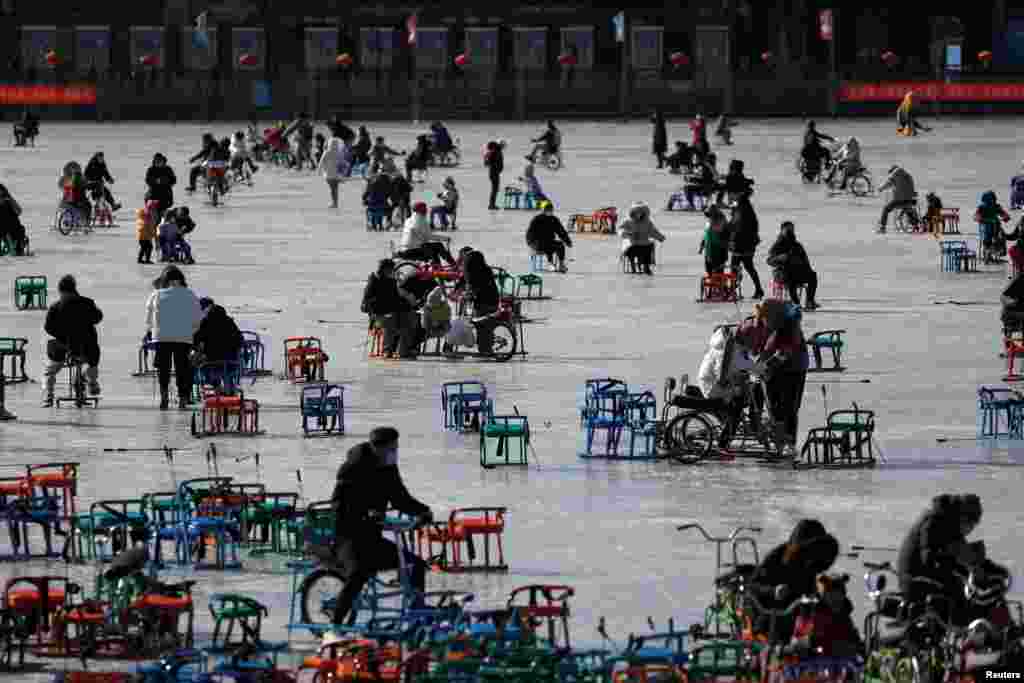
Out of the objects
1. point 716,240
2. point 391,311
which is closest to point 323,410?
point 391,311

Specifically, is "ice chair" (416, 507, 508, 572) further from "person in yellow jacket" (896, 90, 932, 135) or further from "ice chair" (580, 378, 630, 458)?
"person in yellow jacket" (896, 90, 932, 135)

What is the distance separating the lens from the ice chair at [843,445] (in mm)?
22703

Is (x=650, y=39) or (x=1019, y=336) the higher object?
(x=650, y=39)

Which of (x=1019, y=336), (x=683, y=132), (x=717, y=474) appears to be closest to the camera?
(x=717, y=474)

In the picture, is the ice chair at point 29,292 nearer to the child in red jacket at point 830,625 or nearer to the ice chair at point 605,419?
the ice chair at point 605,419

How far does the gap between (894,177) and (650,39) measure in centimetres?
5534

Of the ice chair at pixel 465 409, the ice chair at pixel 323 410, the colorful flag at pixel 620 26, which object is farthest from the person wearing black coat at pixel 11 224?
the colorful flag at pixel 620 26

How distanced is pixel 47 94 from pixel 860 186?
4324cm

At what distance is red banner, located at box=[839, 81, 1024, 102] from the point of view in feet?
307

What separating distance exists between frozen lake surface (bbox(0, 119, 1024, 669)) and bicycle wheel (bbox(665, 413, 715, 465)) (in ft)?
0.95

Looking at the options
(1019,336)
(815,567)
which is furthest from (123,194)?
(815,567)

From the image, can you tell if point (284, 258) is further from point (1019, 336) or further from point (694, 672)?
point (694, 672)

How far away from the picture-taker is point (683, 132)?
83.6 metres

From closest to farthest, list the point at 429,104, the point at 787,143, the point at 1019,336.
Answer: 1. the point at 1019,336
2. the point at 787,143
3. the point at 429,104
